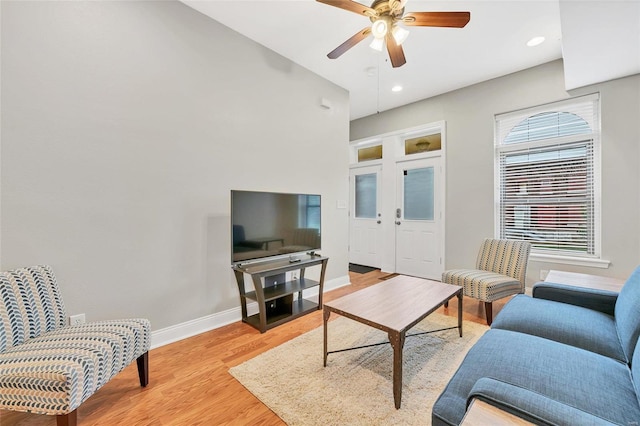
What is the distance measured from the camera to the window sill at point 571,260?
2965 millimetres

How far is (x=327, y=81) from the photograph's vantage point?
3.82m

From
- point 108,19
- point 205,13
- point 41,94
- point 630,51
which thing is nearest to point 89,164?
point 41,94

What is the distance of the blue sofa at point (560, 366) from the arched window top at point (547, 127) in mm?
2367

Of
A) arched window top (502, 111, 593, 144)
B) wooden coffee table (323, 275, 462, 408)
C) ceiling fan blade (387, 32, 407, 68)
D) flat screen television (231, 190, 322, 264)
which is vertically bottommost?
wooden coffee table (323, 275, 462, 408)

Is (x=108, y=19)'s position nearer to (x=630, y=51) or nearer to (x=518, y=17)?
(x=518, y=17)

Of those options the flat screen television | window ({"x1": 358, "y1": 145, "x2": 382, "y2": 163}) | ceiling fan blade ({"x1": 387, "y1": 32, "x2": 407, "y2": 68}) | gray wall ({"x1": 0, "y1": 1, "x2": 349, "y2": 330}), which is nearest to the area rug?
the flat screen television

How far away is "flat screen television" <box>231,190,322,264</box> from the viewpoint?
101 inches

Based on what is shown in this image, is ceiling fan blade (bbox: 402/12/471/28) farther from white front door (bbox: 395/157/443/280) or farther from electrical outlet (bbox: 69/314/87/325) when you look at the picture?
electrical outlet (bbox: 69/314/87/325)

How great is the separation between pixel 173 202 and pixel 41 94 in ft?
3.57

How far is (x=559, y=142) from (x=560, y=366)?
324cm

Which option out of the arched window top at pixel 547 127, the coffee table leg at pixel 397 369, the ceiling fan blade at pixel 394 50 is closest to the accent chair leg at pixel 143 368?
the coffee table leg at pixel 397 369

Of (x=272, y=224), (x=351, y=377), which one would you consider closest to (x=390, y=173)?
(x=272, y=224)

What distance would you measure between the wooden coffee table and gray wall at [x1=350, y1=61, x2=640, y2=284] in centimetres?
185

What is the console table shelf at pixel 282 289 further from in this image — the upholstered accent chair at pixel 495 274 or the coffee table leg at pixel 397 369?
the upholstered accent chair at pixel 495 274
